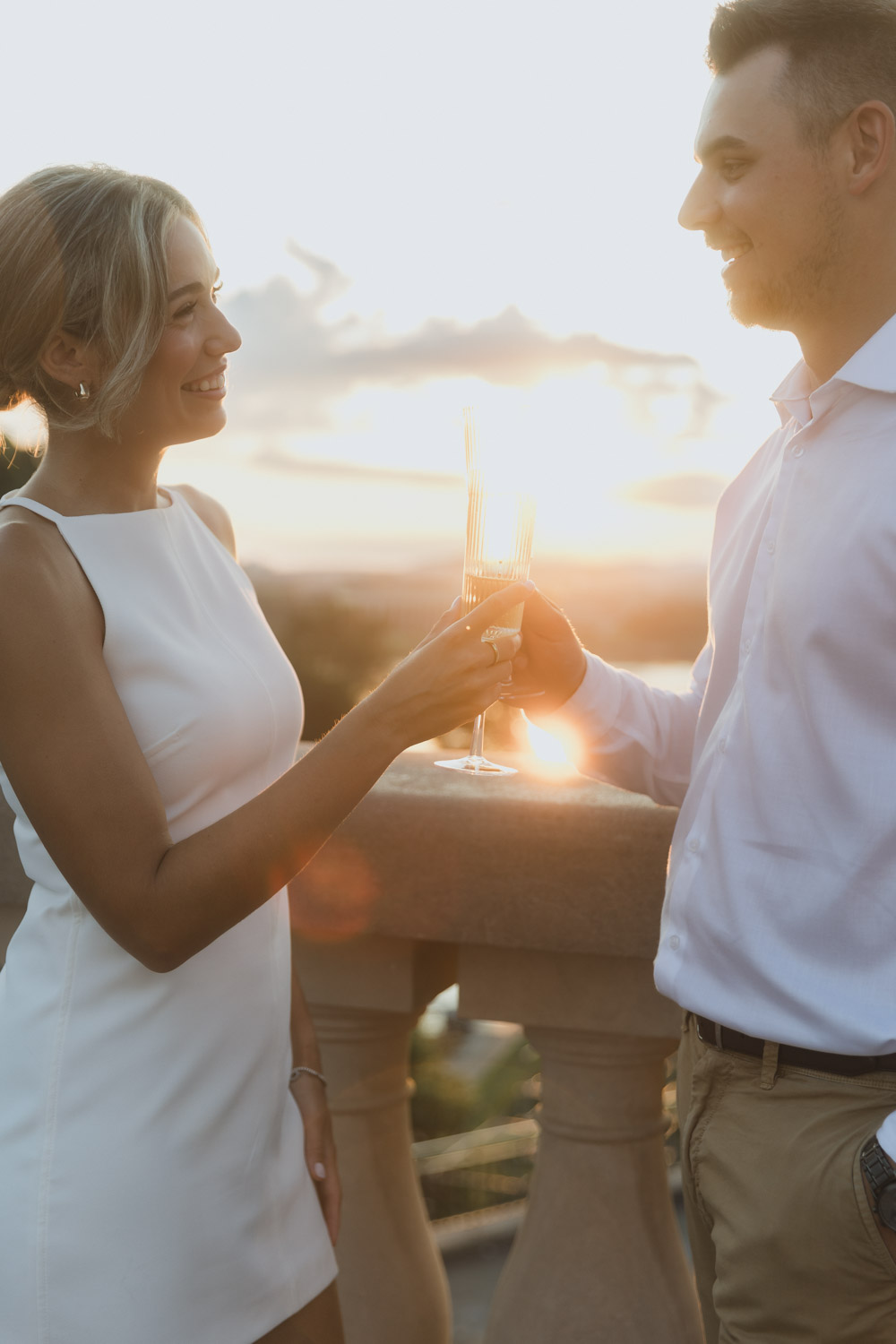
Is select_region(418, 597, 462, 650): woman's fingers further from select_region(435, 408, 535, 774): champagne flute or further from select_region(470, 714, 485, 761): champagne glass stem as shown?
select_region(470, 714, 485, 761): champagne glass stem

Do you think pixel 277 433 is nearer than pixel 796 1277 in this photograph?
No

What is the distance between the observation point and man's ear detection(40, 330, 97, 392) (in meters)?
2.20

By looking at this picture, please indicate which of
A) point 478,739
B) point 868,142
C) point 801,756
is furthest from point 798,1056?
point 868,142

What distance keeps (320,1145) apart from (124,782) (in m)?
0.89

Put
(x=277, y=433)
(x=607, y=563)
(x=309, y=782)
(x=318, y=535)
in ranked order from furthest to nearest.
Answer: (x=277, y=433), (x=318, y=535), (x=607, y=563), (x=309, y=782)

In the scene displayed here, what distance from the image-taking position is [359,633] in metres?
25.2

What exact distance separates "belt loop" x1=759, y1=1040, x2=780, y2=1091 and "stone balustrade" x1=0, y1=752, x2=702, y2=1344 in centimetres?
35

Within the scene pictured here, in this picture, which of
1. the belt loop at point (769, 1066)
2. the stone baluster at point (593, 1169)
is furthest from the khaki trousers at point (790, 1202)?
the stone baluster at point (593, 1169)

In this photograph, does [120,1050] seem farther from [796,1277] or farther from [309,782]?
[796,1277]

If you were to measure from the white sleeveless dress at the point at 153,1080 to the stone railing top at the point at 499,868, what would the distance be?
302mm

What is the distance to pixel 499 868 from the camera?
2400mm

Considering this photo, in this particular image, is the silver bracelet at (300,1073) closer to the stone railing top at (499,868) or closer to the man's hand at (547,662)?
the stone railing top at (499,868)

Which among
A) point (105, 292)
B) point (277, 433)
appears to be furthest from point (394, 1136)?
point (277, 433)

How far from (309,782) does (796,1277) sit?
112 centimetres
